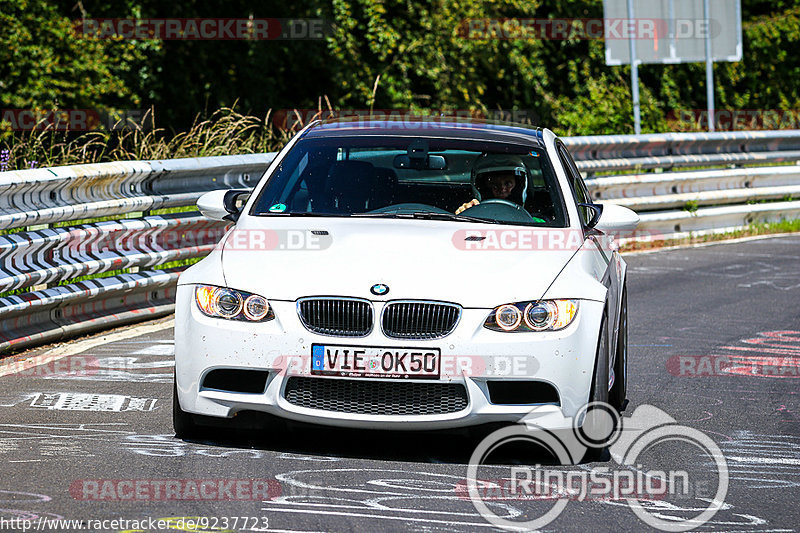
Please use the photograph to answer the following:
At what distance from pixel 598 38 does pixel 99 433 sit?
111 ft

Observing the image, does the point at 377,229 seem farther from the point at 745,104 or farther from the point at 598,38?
the point at 745,104

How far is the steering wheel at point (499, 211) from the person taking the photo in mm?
7305

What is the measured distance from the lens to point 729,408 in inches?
305

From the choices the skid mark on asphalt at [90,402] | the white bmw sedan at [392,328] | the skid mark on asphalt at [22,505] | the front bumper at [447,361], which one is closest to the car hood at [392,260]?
the white bmw sedan at [392,328]

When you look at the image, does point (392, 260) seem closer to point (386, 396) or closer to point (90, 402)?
point (386, 396)

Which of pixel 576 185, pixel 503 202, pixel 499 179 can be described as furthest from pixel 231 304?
pixel 576 185

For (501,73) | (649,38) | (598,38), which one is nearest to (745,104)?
(598,38)

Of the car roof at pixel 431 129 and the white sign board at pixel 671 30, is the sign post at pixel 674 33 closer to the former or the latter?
the white sign board at pixel 671 30

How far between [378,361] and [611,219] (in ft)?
6.94

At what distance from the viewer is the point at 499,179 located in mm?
7691

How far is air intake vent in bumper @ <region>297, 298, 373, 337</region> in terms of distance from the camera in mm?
6055

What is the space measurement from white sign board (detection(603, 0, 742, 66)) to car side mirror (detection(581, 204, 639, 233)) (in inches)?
619

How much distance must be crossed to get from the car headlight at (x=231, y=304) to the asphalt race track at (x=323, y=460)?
535mm

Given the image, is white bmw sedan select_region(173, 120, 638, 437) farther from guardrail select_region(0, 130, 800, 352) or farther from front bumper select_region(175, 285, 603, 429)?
guardrail select_region(0, 130, 800, 352)
